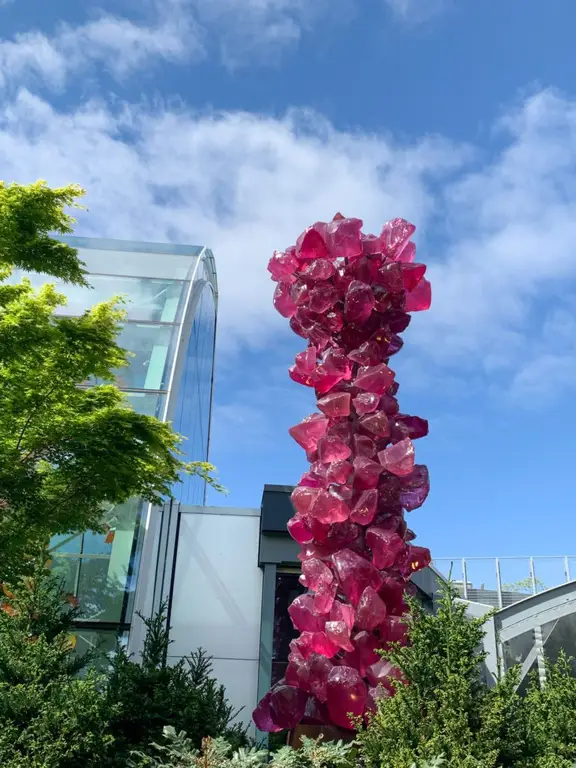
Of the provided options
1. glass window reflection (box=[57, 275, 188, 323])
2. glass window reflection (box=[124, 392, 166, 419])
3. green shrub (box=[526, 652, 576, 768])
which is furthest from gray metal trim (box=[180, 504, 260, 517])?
green shrub (box=[526, 652, 576, 768])

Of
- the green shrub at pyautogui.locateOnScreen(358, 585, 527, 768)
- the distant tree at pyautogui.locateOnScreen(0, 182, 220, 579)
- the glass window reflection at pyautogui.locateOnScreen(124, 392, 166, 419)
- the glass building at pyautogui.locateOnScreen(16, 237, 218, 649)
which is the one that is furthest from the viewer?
the glass window reflection at pyautogui.locateOnScreen(124, 392, 166, 419)

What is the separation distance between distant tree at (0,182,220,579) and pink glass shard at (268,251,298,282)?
356 cm

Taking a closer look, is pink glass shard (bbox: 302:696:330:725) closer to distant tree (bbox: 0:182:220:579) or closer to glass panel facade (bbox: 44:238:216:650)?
distant tree (bbox: 0:182:220:579)

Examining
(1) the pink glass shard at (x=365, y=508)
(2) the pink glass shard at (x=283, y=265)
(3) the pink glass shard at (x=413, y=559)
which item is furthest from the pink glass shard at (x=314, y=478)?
(2) the pink glass shard at (x=283, y=265)

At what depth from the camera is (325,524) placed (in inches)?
213

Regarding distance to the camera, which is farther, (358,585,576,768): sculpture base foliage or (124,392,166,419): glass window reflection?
(124,392,166,419): glass window reflection

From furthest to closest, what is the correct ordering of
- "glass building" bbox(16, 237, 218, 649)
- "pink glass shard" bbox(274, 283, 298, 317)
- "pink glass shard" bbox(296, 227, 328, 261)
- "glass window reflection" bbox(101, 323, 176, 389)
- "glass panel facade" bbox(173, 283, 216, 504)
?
"glass panel facade" bbox(173, 283, 216, 504) → "glass window reflection" bbox(101, 323, 176, 389) → "glass building" bbox(16, 237, 218, 649) → "pink glass shard" bbox(274, 283, 298, 317) → "pink glass shard" bbox(296, 227, 328, 261)

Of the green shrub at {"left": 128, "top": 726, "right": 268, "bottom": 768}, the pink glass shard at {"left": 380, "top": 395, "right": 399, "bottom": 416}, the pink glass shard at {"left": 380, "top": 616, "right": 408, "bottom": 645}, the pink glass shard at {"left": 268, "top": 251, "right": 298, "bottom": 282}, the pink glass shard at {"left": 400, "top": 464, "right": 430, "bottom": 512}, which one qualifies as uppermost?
the pink glass shard at {"left": 268, "top": 251, "right": 298, "bottom": 282}

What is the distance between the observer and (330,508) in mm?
5320

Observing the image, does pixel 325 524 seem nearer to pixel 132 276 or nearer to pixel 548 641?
pixel 548 641

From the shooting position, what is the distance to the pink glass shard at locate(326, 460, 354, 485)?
17.7 feet

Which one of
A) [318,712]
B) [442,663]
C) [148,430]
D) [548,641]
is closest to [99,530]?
[148,430]

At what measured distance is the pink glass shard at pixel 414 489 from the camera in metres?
5.66

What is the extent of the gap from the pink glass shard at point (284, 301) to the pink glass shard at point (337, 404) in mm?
1001
